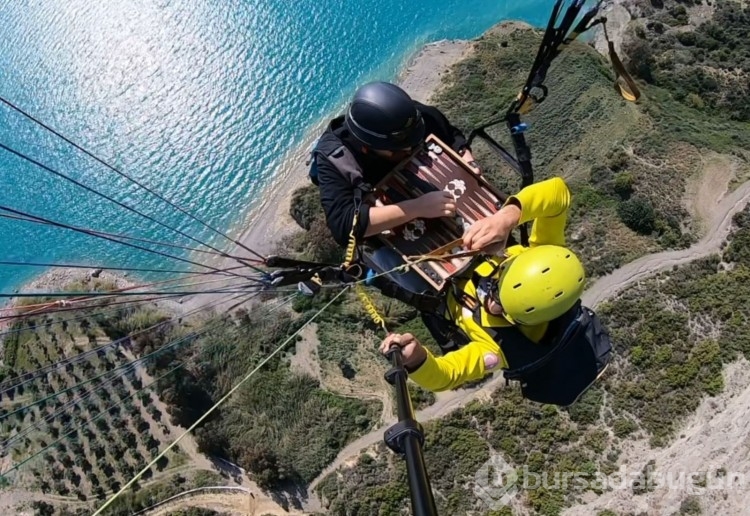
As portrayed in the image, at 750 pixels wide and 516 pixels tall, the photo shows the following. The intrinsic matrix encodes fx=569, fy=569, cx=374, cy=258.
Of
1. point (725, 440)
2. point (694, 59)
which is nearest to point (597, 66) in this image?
point (694, 59)

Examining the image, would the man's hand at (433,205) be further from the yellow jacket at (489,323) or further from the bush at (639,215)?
the bush at (639,215)

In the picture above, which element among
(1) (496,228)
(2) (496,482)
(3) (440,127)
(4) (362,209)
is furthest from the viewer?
(2) (496,482)

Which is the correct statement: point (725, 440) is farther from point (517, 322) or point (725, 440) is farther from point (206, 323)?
point (206, 323)

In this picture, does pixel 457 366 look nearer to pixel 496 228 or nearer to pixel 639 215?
pixel 496 228

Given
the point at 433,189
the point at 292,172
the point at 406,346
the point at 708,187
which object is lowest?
the point at 708,187

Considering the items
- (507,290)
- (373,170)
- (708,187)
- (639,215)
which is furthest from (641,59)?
(507,290)

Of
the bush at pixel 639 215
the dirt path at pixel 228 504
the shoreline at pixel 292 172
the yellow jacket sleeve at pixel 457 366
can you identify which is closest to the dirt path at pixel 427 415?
the dirt path at pixel 228 504
